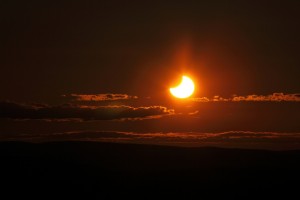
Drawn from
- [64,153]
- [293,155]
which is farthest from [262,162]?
[64,153]

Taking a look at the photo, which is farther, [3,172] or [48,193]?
[3,172]

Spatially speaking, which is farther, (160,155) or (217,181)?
(160,155)

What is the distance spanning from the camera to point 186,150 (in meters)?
162

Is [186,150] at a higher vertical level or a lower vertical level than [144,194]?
higher

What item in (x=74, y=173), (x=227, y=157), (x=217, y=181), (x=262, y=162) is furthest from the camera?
(x=227, y=157)

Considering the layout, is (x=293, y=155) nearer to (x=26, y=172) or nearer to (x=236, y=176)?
(x=236, y=176)

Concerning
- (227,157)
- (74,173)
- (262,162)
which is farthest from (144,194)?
(227,157)

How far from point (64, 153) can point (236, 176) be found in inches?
2764

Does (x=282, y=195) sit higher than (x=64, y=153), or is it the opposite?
(x=64, y=153)

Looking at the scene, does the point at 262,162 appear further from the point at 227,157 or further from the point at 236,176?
the point at 236,176

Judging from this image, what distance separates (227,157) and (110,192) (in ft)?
242

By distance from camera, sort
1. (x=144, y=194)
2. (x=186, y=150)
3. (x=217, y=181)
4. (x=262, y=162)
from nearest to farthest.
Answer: (x=144, y=194) < (x=217, y=181) < (x=262, y=162) < (x=186, y=150)

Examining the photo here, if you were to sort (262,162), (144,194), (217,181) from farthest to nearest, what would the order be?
(262,162) < (217,181) < (144,194)

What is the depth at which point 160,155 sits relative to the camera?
153625mm
